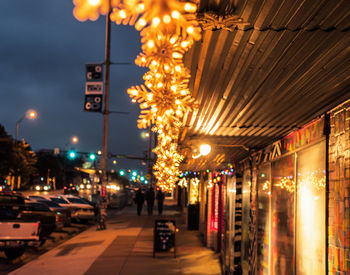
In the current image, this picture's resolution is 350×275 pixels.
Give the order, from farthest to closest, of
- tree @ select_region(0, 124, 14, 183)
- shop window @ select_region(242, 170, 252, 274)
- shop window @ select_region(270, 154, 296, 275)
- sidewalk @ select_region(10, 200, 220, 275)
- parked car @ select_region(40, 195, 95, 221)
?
1. tree @ select_region(0, 124, 14, 183)
2. parked car @ select_region(40, 195, 95, 221)
3. sidewalk @ select_region(10, 200, 220, 275)
4. shop window @ select_region(242, 170, 252, 274)
5. shop window @ select_region(270, 154, 296, 275)

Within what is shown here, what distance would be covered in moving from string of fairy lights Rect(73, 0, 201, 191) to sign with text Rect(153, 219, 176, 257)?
10761 mm

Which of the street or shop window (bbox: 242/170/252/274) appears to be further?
the street

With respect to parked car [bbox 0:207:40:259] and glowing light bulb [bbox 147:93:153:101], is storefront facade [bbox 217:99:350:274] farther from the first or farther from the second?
parked car [bbox 0:207:40:259]

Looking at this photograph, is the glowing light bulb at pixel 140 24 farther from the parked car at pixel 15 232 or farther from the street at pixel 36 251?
the parked car at pixel 15 232

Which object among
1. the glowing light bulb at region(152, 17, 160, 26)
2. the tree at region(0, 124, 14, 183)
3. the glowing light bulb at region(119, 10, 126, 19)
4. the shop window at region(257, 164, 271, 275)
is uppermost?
the tree at region(0, 124, 14, 183)

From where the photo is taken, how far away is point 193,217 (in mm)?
21641

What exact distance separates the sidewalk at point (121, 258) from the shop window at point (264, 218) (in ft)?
10.2

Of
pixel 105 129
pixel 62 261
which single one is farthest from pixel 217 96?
pixel 105 129

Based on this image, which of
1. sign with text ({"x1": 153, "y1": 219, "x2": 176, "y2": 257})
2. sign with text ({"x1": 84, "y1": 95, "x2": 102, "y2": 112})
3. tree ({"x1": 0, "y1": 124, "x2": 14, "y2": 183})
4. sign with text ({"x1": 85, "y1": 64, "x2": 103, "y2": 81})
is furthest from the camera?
tree ({"x1": 0, "y1": 124, "x2": 14, "y2": 183})

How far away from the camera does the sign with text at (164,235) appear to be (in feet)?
44.0

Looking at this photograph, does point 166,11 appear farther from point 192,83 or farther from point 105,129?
point 105,129

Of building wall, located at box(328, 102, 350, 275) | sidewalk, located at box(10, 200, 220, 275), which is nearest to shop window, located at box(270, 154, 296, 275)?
building wall, located at box(328, 102, 350, 275)

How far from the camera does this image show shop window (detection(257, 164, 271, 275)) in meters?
8.27

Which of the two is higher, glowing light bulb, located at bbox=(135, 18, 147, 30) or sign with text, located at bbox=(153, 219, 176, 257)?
glowing light bulb, located at bbox=(135, 18, 147, 30)
